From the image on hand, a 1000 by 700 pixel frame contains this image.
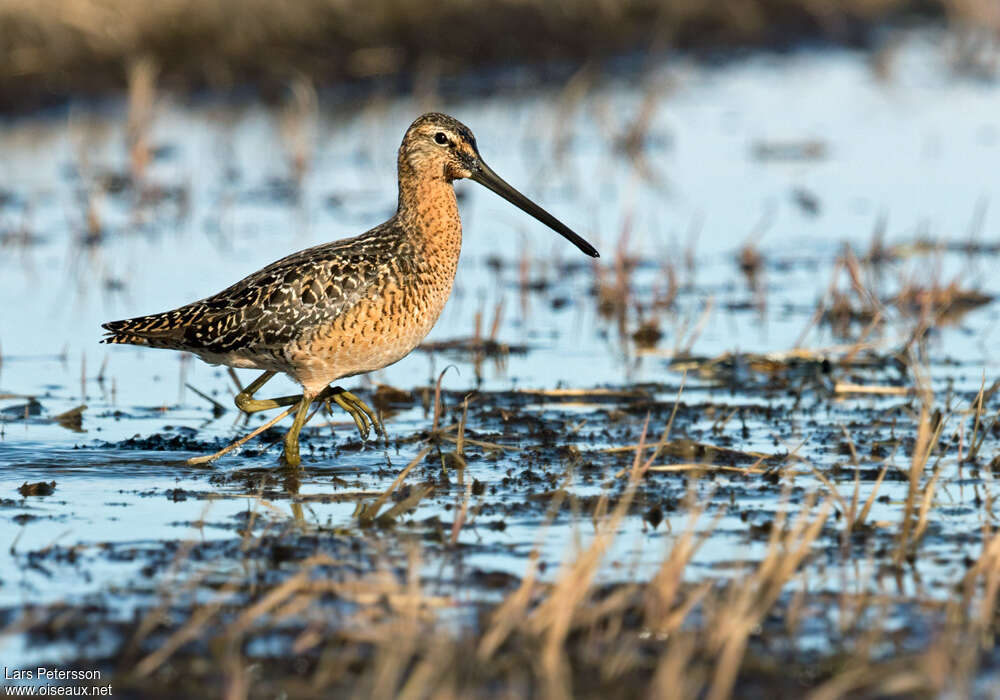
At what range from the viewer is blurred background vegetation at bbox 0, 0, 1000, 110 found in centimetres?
1585

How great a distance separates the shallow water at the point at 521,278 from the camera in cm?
613

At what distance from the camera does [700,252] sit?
11.8 m

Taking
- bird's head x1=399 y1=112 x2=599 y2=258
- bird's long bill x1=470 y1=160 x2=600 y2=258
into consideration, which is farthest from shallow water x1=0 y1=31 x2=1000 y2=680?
bird's head x1=399 y1=112 x2=599 y2=258

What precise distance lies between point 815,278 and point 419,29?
8.29m

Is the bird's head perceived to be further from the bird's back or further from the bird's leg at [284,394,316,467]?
the bird's leg at [284,394,316,467]

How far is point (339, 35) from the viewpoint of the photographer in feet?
58.9

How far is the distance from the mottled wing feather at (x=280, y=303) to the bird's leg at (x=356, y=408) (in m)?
0.51

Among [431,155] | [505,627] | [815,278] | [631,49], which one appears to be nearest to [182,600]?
[505,627]

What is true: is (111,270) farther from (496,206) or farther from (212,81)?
(212,81)

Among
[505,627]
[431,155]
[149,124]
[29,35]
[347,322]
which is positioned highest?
[29,35]

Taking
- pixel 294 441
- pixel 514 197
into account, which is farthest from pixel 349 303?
pixel 514 197

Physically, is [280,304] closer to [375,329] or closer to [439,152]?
[375,329]

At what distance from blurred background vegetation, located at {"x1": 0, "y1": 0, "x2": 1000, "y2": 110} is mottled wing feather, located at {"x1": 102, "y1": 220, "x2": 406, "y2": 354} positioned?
8.99 m

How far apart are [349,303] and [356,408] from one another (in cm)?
70
